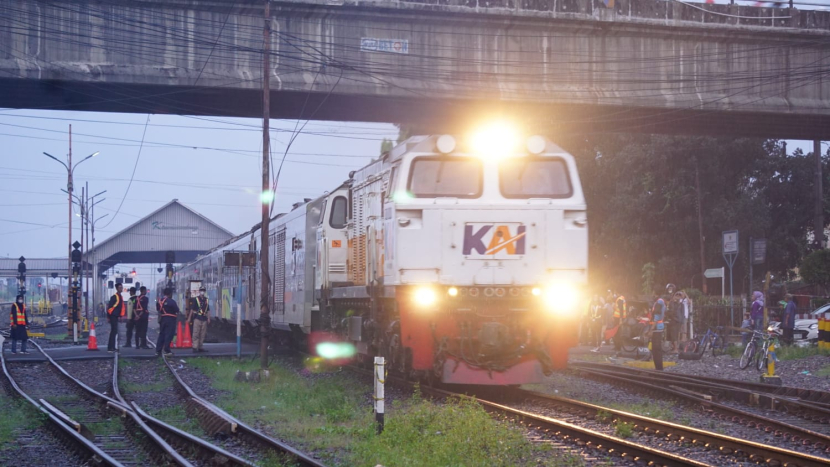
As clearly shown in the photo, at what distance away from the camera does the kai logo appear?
12258mm

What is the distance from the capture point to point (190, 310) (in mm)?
27078

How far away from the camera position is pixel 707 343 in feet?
78.3

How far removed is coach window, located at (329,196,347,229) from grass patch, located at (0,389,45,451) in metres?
6.38

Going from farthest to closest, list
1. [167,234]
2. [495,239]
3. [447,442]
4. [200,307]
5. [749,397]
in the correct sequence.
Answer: [167,234] → [200,307] → [749,397] → [495,239] → [447,442]

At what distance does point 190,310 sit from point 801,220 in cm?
3230

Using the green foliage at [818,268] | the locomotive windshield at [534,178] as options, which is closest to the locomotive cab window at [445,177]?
the locomotive windshield at [534,178]

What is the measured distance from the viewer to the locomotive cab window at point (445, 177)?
1245 centimetres

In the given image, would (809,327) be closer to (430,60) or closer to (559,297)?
(430,60)

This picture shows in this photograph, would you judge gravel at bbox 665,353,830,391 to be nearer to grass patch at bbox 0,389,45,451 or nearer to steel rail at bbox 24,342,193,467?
steel rail at bbox 24,342,193,467

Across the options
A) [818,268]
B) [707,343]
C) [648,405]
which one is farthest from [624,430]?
[818,268]

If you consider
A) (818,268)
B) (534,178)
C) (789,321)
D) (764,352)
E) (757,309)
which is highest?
(534,178)

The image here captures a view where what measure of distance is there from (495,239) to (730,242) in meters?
14.4

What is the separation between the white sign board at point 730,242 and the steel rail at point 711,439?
13556mm

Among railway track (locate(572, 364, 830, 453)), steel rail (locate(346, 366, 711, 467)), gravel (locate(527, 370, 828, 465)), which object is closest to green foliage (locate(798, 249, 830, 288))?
railway track (locate(572, 364, 830, 453))
